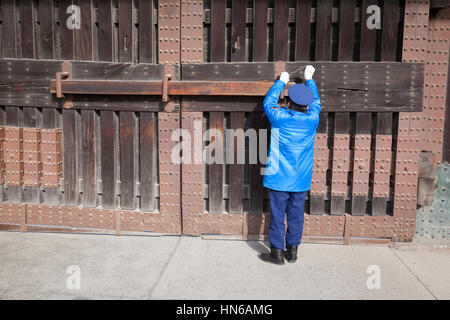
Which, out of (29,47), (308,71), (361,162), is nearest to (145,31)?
(29,47)

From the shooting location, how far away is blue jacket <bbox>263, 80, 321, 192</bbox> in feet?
14.2

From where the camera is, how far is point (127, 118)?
5.15 metres

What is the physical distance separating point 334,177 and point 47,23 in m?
4.26

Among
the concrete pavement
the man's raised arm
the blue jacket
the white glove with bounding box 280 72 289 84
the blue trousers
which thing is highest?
the white glove with bounding box 280 72 289 84

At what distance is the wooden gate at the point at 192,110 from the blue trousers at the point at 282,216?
1.99 ft

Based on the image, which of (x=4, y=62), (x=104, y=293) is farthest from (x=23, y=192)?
(x=104, y=293)

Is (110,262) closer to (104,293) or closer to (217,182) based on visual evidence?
(104,293)

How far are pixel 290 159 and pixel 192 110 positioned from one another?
4.82 ft

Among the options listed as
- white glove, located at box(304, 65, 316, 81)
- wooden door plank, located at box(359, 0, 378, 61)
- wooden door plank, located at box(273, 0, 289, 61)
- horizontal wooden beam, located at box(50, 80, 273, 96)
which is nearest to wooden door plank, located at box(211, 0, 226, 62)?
horizontal wooden beam, located at box(50, 80, 273, 96)

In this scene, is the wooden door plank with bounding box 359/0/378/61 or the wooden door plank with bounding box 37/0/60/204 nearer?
the wooden door plank with bounding box 359/0/378/61

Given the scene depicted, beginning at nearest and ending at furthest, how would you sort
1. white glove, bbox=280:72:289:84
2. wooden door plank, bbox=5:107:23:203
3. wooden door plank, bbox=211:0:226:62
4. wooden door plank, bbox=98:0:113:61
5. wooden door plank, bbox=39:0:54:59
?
white glove, bbox=280:72:289:84 < wooden door plank, bbox=211:0:226:62 < wooden door plank, bbox=98:0:113:61 < wooden door plank, bbox=39:0:54:59 < wooden door plank, bbox=5:107:23:203

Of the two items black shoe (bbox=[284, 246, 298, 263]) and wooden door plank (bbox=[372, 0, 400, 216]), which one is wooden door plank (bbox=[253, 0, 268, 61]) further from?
black shoe (bbox=[284, 246, 298, 263])

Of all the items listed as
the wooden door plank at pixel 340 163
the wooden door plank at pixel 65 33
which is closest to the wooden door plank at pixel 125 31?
the wooden door plank at pixel 65 33

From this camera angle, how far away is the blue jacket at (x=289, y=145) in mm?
4336
